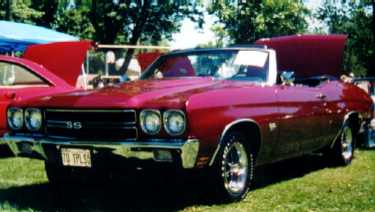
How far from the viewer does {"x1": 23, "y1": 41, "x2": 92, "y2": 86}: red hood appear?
10.1 meters

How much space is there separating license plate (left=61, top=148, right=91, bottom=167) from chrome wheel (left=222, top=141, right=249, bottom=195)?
1.14 meters

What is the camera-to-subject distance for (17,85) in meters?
7.62

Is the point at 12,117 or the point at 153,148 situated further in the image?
the point at 12,117

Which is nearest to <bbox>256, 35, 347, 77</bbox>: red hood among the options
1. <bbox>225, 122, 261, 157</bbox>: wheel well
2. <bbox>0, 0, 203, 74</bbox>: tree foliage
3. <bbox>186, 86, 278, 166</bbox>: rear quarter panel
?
<bbox>186, 86, 278, 166</bbox>: rear quarter panel

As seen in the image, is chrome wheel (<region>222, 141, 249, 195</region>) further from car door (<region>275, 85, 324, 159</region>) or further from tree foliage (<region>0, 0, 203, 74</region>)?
tree foliage (<region>0, 0, 203, 74</region>)

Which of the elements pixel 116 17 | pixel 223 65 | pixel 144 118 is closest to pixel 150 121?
pixel 144 118

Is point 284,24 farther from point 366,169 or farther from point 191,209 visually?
point 191,209

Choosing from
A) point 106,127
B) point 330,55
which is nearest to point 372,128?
point 330,55

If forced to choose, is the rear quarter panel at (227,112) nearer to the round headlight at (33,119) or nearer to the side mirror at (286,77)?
the side mirror at (286,77)

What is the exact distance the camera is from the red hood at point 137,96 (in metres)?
4.64

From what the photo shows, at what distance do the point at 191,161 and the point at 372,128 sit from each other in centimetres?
533

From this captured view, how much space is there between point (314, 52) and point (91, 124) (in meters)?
4.50

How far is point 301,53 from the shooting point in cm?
846

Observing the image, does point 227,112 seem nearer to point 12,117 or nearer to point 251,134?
point 251,134
